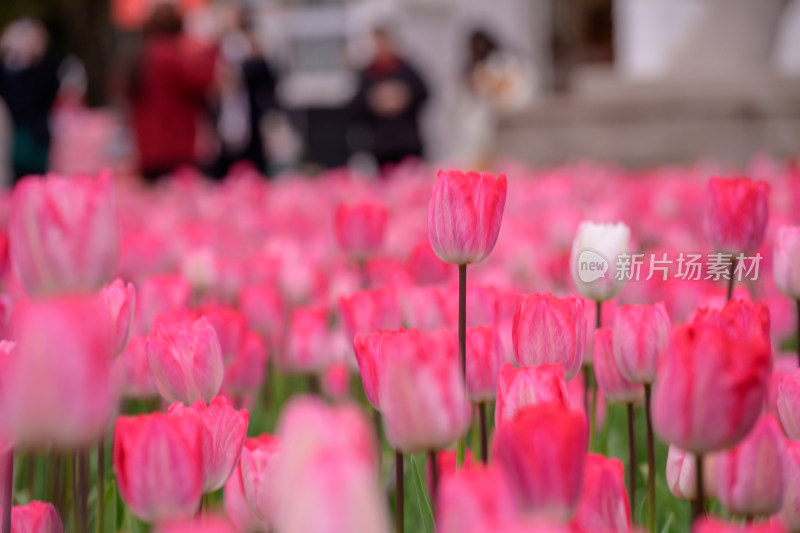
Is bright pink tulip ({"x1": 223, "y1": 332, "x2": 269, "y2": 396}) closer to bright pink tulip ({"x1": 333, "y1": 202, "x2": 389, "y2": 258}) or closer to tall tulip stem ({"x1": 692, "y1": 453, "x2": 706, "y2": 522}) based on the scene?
bright pink tulip ({"x1": 333, "y1": 202, "x2": 389, "y2": 258})

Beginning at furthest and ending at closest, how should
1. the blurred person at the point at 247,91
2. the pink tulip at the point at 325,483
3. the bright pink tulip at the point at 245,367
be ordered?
the blurred person at the point at 247,91
the bright pink tulip at the point at 245,367
the pink tulip at the point at 325,483

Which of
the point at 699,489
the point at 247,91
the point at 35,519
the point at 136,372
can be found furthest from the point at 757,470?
the point at 247,91

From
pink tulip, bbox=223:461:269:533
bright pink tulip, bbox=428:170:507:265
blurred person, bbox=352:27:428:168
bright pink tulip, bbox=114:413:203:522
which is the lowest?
pink tulip, bbox=223:461:269:533

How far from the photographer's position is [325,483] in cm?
35

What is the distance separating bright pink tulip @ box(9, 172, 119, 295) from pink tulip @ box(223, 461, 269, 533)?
0.20m

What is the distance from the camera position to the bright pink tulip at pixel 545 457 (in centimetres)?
45

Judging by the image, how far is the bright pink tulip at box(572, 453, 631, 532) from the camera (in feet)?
1.89

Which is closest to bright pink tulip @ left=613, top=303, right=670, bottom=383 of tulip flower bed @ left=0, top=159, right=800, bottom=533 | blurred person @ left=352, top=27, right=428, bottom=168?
tulip flower bed @ left=0, top=159, right=800, bottom=533

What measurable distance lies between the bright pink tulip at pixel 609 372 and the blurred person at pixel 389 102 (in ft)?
16.1

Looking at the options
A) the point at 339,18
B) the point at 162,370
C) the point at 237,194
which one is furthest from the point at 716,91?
the point at 339,18

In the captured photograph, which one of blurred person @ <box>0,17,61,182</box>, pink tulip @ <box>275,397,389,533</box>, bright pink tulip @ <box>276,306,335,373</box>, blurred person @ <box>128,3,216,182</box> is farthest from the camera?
blurred person @ <box>0,17,61,182</box>

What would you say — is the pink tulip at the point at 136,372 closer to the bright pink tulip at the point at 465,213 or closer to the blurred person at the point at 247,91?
the bright pink tulip at the point at 465,213

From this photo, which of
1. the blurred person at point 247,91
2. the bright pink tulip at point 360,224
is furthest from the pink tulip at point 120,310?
the blurred person at point 247,91

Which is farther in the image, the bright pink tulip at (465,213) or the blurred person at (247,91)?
the blurred person at (247,91)
